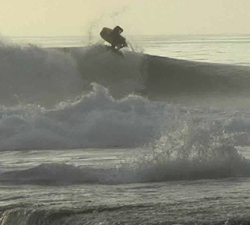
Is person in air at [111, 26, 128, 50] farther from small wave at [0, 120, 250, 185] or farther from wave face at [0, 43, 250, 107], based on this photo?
small wave at [0, 120, 250, 185]

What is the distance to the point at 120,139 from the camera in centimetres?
2202

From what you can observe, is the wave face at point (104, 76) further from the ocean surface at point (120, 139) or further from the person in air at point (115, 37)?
the person in air at point (115, 37)

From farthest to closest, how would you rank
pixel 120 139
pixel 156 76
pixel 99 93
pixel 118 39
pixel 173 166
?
pixel 156 76 → pixel 118 39 → pixel 99 93 → pixel 120 139 → pixel 173 166

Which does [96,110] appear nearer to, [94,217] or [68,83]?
[68,83]

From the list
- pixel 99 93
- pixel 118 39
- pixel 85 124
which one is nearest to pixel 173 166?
pixel 85 124

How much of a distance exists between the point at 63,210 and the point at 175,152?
448 centimetres

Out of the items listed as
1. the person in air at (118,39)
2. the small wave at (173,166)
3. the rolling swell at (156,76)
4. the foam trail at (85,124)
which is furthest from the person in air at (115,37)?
the small wave at (173,166)

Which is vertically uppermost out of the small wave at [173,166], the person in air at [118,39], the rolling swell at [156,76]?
the person in air at [118,39]

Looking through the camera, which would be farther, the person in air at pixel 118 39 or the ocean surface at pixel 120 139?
the person in air at pixel 118 39

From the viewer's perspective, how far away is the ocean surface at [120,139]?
11266 millimetres

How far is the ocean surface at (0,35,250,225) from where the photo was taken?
1127 cm

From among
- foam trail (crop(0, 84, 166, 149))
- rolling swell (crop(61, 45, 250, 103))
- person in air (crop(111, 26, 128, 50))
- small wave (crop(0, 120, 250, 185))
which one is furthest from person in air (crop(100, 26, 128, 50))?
small wave (crop(0, 120, 250, 185))

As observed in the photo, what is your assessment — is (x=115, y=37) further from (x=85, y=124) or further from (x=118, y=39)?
(x=85, y=124)

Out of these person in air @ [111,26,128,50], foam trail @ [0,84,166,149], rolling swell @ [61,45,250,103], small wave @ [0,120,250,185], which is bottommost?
small wave @ [0,120,250,185]
